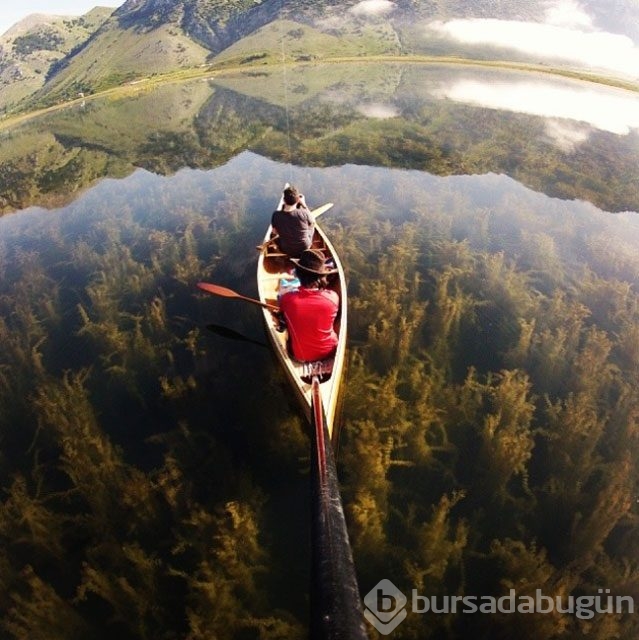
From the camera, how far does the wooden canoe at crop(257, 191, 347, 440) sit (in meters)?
9.18

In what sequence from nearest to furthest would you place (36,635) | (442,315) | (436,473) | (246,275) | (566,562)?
(36,635) → (566,562) → (436,473) → (442,315) → (246,275)

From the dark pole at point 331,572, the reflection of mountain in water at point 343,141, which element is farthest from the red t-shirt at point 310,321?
the reflection of mountain in water at point 343,141

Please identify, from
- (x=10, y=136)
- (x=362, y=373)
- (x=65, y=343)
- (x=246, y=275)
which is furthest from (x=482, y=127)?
(x=10, y=136)

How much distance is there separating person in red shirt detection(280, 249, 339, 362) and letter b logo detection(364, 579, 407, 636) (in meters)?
4.95

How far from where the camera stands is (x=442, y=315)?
41.3ft

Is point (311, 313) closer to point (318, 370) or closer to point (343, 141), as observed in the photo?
point (318, 370)

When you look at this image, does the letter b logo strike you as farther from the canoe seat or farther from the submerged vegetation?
the canoe seat

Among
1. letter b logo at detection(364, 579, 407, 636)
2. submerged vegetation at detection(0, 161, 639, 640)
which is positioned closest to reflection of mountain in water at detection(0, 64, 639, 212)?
submerged vegetation at detection(0, 161, 639, 640)

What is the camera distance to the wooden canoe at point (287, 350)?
9.18 metres

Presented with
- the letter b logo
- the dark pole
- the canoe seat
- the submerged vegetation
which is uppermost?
the dark pole

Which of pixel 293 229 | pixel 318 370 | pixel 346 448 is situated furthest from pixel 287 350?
pixel 293 229

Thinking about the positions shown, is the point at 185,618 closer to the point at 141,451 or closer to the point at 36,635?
the point at 36,635

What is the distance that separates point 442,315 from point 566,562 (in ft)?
22.3

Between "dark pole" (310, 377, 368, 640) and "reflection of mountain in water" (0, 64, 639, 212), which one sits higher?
"reflection of mountain in water" (0, 64, 639, 212)
